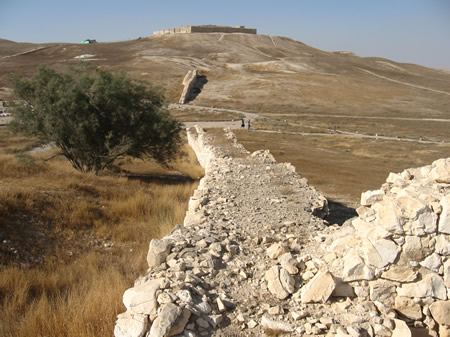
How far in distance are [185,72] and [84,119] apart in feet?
167

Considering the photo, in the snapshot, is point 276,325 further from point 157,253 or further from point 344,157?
point 344,157

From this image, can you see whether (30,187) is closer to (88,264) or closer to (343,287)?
(88,264)

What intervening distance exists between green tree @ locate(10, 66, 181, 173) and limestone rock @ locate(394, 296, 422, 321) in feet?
34.0

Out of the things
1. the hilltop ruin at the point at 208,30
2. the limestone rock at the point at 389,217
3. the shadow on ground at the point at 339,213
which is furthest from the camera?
the hilltop ruin at the point at 208,30

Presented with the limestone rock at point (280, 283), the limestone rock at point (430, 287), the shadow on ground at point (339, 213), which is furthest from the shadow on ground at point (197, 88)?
the limestone rock at point (430, 287)

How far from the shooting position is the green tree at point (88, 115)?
39.7 feet

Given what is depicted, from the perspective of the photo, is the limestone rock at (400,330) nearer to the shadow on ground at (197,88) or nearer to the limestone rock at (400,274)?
the limestone rock at (400,274)

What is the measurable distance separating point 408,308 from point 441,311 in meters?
0.29

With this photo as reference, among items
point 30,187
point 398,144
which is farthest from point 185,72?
point 30,187

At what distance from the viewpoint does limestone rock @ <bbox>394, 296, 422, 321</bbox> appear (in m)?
3.66

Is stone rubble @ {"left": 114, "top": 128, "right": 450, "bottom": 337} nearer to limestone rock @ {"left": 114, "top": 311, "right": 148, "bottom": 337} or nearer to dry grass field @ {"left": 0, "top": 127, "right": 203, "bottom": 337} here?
limestone rock @ {"left": 114, "top": 311, "right": 148, "bottom": 337}

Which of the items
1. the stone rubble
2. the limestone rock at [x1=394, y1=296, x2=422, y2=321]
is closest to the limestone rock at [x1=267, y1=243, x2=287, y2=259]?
the stone rubble

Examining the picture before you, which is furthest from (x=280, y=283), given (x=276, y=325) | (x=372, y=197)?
(x=372, y=197)

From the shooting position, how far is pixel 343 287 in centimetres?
379
